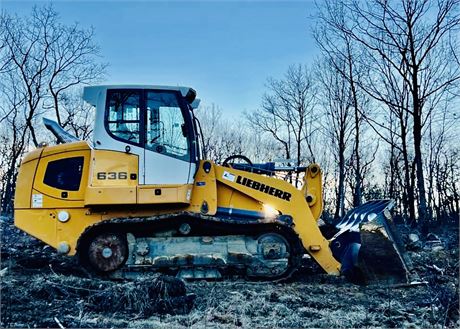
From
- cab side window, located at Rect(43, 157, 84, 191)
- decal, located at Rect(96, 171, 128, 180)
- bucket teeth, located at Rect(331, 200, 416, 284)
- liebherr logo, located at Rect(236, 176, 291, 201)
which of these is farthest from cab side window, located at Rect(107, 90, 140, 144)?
bucket teeth, located at Rect(331, 200, 416, 284)

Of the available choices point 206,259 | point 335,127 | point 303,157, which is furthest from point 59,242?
point 303,157

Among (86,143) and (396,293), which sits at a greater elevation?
(86,143)

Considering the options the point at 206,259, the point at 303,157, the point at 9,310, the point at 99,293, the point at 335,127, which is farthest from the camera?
the point at 303,157

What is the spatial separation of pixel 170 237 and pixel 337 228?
353cm

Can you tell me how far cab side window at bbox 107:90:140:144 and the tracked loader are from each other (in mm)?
17

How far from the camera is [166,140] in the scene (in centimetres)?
846

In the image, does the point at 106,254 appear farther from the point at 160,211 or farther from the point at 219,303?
the point at 219,303

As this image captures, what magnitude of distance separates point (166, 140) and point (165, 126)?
25cm

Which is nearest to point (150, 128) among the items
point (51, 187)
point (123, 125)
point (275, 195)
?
point (123, 125)

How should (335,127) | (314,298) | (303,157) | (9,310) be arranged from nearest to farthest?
(9,310)
(314,298)
(335,127)
(303,157)

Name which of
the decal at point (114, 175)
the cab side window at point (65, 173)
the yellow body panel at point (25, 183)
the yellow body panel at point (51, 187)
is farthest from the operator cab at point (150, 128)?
the yellow body panel at point (25, 183)

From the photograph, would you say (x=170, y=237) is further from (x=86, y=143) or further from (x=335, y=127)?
Answer: (x=335, y=127)

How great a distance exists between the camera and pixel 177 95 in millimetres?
8688

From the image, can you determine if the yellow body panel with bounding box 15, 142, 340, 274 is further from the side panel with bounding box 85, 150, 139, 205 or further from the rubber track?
the rubber track
